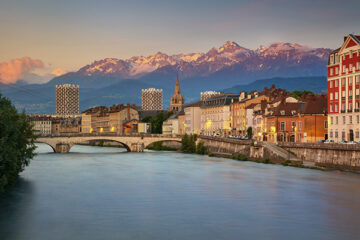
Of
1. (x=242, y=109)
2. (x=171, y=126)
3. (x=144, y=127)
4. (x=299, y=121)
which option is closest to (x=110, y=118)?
(x=144, y=127)

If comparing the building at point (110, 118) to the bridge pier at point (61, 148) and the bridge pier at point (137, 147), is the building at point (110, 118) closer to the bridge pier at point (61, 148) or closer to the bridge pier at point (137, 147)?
the bridge pier at point (137, 147)

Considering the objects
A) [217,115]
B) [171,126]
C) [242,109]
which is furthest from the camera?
[171,126]

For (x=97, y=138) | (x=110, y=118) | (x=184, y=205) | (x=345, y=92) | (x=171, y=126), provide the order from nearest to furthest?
(x=184, y=205)
(x=345, y=92)
(x=97, y=138)
(x=171, y=126)
(x=110, y=118)

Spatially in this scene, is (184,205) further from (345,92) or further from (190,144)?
(190,144)

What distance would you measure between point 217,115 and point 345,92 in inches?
2077

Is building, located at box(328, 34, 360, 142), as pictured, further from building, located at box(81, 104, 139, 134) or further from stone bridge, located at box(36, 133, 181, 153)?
building, located at box(81, 104, 139, 134)

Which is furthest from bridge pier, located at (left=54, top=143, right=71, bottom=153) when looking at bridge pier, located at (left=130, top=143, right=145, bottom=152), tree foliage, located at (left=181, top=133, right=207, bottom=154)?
tree foliage, located at (left=181, top=133, right=207, bottom=154)

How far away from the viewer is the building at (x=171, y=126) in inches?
5285

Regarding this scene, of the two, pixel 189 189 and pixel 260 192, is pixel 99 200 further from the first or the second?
pixel 260 192

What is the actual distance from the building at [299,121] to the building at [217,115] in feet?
104

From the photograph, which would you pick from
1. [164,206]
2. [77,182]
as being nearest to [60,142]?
[77,182]

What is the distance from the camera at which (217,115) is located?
109750 millimetres

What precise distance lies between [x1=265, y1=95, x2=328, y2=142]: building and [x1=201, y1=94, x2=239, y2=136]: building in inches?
1249

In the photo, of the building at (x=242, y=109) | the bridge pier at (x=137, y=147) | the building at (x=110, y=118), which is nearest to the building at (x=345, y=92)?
the building at (x=242, y=109)
